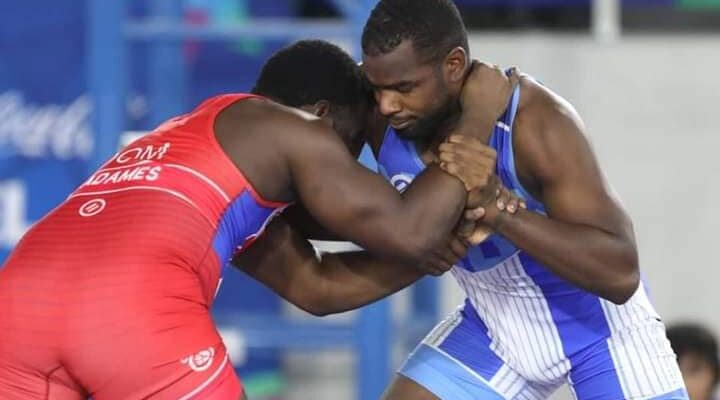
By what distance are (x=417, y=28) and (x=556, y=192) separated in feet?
1.71

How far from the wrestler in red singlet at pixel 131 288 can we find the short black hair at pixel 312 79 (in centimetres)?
35

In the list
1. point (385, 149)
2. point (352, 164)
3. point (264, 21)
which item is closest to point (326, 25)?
point (264, 21)

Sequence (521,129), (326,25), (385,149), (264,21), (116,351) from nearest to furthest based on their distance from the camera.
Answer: (116,351)
(521,129)
(385,149)
(326,25)
(264,21)

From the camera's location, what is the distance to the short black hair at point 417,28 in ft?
13.1

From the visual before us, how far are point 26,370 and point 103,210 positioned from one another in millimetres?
404

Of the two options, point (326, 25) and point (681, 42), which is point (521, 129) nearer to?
point (326, 25)

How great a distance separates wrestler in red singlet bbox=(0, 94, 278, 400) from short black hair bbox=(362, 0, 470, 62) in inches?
19.6

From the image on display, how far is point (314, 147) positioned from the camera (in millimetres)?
3797

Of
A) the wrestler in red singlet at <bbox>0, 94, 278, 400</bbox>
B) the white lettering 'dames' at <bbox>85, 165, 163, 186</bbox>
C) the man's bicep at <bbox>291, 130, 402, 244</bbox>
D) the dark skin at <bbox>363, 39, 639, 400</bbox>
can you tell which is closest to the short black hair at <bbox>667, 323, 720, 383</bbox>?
the dark skin at <bbox>363, 39, 639, 400</bbox>

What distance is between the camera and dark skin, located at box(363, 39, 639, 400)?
3943 mm

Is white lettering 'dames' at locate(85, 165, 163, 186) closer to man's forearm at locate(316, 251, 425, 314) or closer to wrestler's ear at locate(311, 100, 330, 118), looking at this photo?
wrestler's ear at locate(311, 100, 330, 118)

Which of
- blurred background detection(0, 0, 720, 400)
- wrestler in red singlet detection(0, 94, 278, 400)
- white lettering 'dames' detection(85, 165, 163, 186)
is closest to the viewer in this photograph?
wrestler in red singlet detection(0, 94, 278, 400)

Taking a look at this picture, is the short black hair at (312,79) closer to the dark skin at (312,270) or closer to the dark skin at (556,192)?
the dark skin at (556,192)

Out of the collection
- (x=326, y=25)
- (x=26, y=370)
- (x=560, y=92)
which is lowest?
(x=560, y=92)
